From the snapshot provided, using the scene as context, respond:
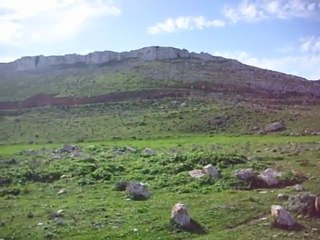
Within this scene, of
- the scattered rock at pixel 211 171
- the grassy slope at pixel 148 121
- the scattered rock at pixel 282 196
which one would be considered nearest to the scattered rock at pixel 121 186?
the scattered rock at pixel 211 171

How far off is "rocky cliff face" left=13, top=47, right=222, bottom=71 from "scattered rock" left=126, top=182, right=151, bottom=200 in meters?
97.4

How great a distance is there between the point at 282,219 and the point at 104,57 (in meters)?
112

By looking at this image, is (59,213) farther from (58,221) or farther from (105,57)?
(105,57)

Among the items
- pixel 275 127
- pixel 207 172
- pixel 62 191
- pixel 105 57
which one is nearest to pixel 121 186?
pixel 62 191

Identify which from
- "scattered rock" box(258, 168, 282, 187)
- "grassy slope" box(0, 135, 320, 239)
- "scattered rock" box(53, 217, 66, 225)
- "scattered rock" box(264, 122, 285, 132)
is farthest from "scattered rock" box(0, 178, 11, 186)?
"scattered rock" box(264, 122, 285, 132)

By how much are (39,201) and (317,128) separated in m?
39.0

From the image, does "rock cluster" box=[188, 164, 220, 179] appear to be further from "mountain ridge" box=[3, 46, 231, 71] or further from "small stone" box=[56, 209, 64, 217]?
"mountain ridge" box=[3, 46, 231, 71]

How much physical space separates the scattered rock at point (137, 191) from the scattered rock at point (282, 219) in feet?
22.1

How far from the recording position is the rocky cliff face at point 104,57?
408ft

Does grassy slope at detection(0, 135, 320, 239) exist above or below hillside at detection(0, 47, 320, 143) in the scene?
below

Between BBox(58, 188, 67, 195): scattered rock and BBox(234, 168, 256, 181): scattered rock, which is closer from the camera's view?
BBox(58, 188, 67, 195): scattered rock

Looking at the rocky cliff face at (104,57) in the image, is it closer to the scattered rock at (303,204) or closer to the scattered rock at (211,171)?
the scattered rock at (211,171)

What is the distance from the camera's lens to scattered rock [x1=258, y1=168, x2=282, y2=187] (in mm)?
28141

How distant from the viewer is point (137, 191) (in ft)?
86.2
